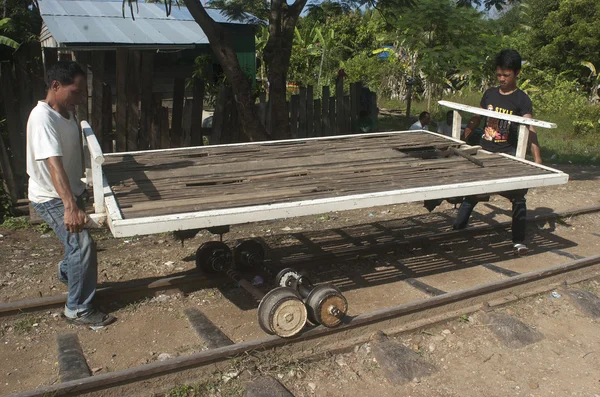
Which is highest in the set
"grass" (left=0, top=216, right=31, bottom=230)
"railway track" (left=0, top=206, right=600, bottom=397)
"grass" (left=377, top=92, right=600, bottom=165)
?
"grass" (left=377, top=92, right=600, bottom=165)

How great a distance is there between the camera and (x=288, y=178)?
5145 millimetres

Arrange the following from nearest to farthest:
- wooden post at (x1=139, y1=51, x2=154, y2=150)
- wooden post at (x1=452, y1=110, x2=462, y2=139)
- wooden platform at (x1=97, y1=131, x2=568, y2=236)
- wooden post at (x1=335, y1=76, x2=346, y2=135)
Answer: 1. wooden platform at (x1=97, y1=131, x2=568, y2=236)
2. wooden post at (x1=452, y1=110, x2=462, y2=139)
3. wooden post at (x1=139, y1=51, x2=154, y2=150)
4. wooden post at (x1=335, y1=76, x2=346, y2=135)

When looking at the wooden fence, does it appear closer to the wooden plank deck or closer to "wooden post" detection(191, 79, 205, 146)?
"wooden post" detection(191, 79, 205, 146)

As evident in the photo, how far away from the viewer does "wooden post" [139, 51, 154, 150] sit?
8.09m

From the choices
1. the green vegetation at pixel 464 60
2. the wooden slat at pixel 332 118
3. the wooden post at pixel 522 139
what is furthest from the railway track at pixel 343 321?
the green vegetation at pixel 464 60

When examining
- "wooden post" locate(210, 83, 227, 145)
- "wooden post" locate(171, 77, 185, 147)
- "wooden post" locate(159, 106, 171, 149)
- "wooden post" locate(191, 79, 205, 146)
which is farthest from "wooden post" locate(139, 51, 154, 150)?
"wooden post" locate(210, 83, 227, 145)

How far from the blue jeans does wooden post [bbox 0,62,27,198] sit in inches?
130

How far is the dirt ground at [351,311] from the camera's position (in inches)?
174

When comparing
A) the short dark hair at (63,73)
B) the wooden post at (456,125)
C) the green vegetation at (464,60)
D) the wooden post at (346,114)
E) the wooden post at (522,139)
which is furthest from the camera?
the green vegetation at (464,60)

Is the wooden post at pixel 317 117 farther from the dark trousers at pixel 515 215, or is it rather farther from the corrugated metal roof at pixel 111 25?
the corrugated metal roof at pixel 111 25

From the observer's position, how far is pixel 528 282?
19.6 feet

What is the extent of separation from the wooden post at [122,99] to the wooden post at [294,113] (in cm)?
310

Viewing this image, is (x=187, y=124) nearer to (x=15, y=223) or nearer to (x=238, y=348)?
A: (x=15, y=223)

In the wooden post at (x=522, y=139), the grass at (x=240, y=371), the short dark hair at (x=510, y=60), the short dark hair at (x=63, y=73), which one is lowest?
the grass at (x=240, y=371)
